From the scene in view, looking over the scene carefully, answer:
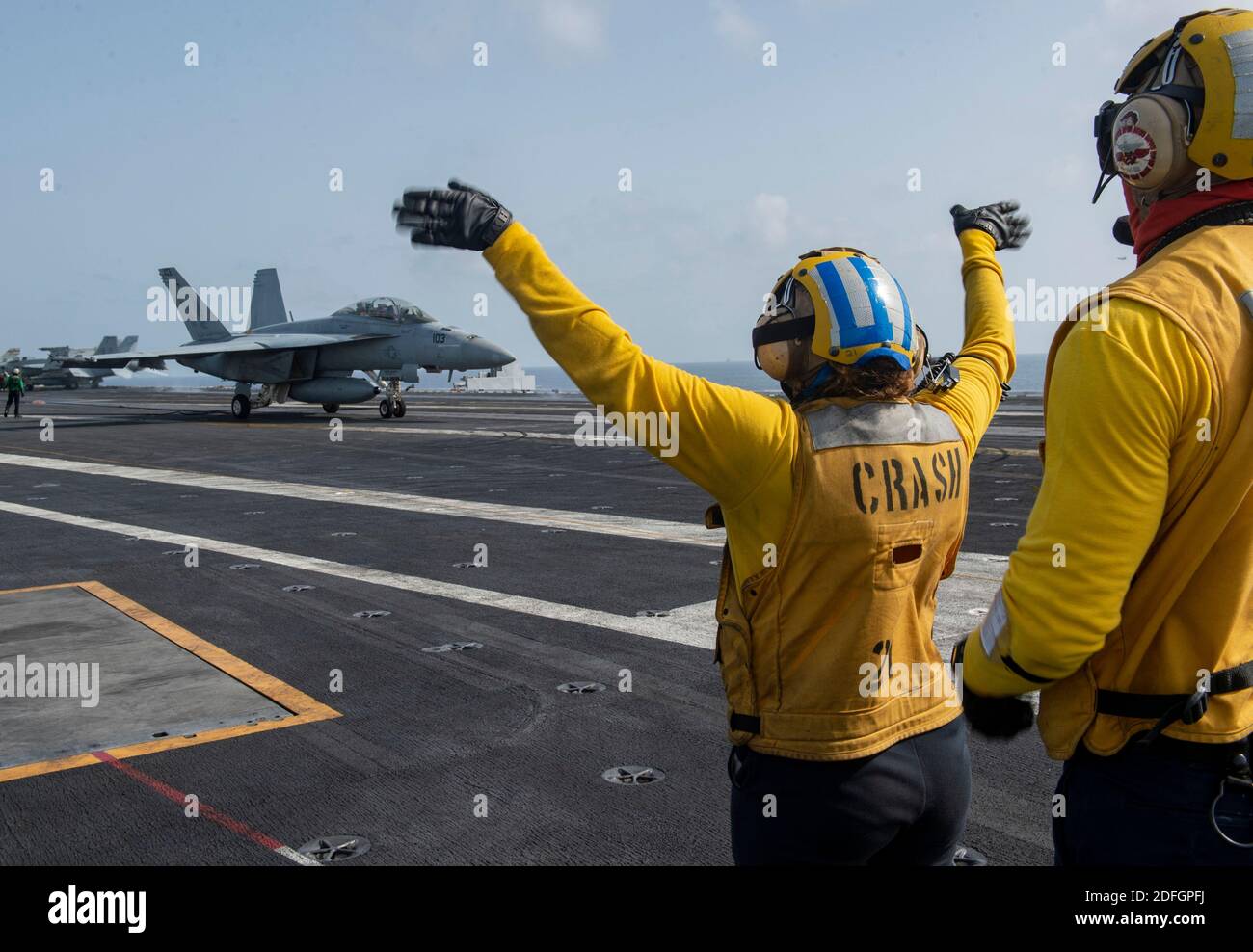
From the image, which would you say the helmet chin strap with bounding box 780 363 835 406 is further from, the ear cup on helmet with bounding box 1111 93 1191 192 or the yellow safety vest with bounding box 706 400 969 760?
the ear cup on helmet with bounding box 1111 93 1191 192

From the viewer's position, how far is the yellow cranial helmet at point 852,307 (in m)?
2.37

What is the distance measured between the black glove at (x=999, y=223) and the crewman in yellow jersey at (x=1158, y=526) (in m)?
1.20

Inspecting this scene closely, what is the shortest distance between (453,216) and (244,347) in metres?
31.6

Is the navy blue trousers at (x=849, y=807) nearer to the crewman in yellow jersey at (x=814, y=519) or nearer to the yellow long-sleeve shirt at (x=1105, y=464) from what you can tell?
the crewman in yellow jersey at (x=814, y=519)

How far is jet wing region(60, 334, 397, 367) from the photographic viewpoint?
102 feet

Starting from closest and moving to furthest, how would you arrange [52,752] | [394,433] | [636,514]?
[52,752] → [636,514] → [394,433]

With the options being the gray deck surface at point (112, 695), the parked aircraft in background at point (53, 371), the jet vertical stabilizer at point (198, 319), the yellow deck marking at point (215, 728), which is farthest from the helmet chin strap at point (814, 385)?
the parked aircraft in background at point (53, 371)

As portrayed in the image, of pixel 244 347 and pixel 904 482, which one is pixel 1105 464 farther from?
pixel 244 347

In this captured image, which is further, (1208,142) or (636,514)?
(636,514)
